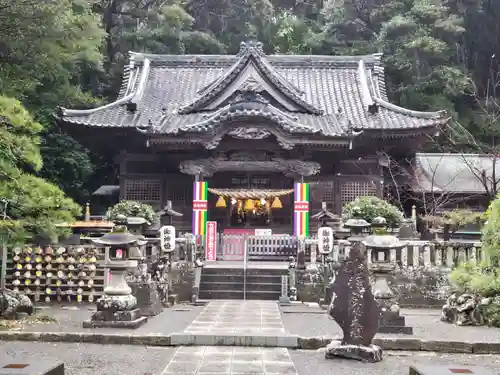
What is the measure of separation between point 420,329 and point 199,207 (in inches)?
446

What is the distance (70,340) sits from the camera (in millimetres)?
9242

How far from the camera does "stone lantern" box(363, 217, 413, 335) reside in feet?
32.4

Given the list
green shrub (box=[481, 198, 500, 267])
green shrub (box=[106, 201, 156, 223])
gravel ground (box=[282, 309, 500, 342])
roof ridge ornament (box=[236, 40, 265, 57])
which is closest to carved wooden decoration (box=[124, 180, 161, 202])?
green shrub (box=[106, 201, 156, 223])

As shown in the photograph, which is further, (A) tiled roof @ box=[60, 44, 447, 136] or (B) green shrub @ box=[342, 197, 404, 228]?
(A) tiled roof @ box=[60, 44, 447, 136]

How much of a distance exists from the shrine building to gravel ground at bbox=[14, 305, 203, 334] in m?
8.00

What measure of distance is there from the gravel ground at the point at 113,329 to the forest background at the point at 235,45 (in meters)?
9.69

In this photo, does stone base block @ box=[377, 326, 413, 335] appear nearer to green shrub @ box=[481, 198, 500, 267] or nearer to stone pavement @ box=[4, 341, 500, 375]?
stone pavement @ box=[4, 341, 500, 375]

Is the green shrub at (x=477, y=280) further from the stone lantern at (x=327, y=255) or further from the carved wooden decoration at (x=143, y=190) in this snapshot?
the carved wooden decoration at (x=143, y=190)

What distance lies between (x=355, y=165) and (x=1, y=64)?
46.0ft

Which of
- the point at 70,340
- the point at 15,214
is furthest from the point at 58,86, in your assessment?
the point at 70,340

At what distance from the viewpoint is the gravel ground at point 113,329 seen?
9.77 m

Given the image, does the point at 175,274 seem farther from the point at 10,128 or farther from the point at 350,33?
the point at 350,33

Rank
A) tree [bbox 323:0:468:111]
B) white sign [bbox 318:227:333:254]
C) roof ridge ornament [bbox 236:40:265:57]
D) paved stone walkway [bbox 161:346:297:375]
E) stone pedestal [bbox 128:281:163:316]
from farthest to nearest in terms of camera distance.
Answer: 1. tree [bbox 323:0:468:111]
2. roof ridge ornament [bbox 236:40:265:57]
3. white sign [bbox 318:227:333:254]
4. stone pedestal [bbox 128:281:163:316]
5. paved stone walkway [bbox 161:346:297:375]

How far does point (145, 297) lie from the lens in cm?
1176
